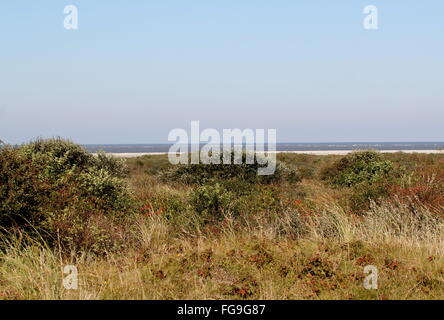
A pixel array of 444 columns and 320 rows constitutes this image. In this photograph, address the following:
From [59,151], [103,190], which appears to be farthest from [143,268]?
[59,151]

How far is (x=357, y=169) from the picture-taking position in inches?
716

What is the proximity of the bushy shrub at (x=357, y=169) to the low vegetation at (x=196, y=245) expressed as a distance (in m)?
6.08

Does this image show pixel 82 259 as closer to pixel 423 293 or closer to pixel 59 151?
pixel 423 293

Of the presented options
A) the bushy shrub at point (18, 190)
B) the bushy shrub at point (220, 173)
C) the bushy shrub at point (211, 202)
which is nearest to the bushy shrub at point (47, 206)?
the bushy shrub at point (18, 190)

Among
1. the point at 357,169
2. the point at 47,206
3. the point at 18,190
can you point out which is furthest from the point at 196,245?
the point at 357,169

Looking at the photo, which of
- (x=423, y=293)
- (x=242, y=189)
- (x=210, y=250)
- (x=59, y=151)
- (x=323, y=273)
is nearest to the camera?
(x=423, y=293)

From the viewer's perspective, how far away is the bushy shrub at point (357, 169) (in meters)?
17.0

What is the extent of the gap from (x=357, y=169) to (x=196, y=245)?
41.1ft

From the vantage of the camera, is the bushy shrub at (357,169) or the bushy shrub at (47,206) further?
the bushy shrub at (357,169)

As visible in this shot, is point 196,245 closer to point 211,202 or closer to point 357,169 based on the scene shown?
point 211,202

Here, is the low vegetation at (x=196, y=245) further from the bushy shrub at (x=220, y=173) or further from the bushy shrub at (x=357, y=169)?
the bushy shrub at (x=357, y=169)

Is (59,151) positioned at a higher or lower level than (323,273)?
higher
